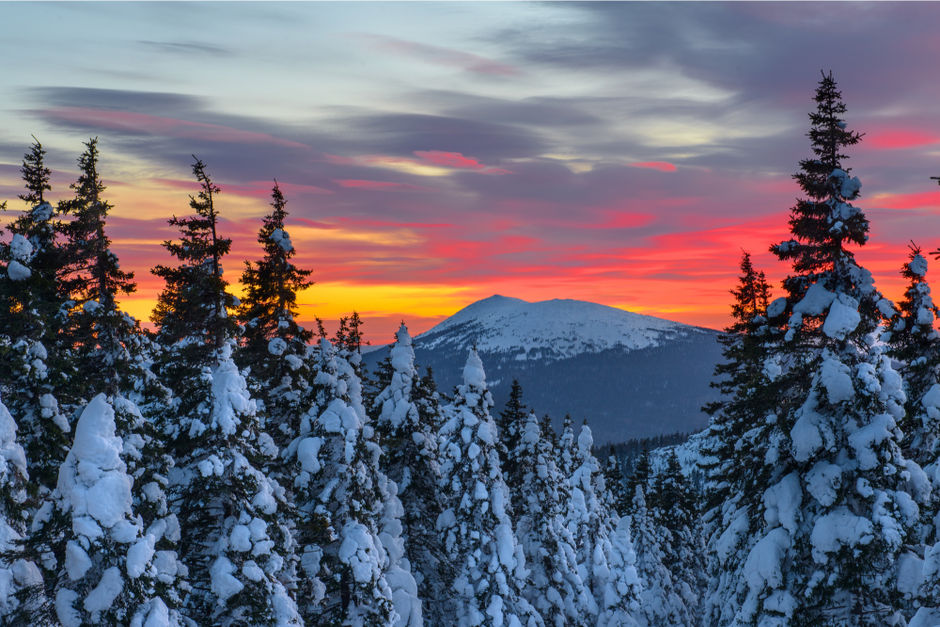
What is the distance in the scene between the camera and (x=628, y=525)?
5884 centimetres

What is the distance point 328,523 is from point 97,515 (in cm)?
888

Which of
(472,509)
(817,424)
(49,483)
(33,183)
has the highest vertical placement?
(33,183)

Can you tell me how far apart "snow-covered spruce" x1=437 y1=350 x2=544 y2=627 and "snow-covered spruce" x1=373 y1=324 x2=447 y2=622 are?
0.90 m

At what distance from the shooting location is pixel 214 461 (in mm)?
18562

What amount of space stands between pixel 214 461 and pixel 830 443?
45.2 ft

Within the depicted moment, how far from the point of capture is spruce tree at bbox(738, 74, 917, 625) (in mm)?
16031

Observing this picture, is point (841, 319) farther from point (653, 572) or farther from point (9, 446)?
point (653, 572)

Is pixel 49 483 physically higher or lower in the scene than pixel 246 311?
lower

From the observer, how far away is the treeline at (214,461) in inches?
617

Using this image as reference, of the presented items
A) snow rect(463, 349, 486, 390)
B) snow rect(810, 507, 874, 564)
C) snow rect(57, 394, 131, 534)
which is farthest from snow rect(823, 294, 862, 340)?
snow rect(463, 349, 486, 390)

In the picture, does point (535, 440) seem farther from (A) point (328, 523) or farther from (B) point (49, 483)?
(B) point (49, 483)

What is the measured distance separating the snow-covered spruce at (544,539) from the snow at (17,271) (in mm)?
26814

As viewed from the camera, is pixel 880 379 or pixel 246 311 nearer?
pixel 880 379

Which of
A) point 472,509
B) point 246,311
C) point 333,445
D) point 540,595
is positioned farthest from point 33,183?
point 540,595
